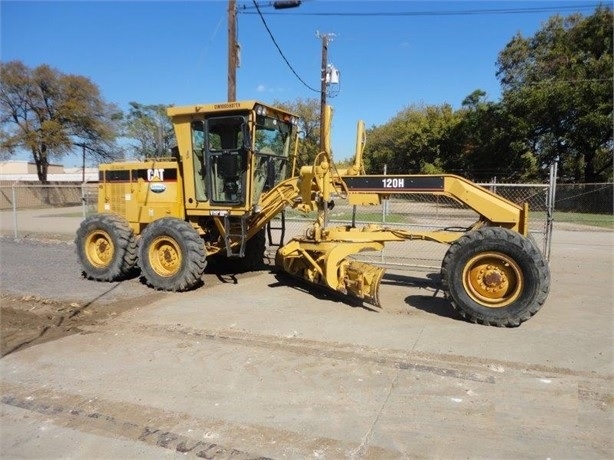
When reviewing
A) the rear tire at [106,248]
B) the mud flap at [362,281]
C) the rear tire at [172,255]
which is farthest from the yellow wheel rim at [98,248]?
the mud flap at [362,281]

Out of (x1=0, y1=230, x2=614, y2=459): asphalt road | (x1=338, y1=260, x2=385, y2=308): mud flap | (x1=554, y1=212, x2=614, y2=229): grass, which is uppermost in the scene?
(x1=554, y1=212, x2=614, y2=229): grass

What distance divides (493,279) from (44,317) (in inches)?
231

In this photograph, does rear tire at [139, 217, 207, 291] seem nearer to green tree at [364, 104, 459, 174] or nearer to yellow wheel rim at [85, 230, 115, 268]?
yellow wheel rim at [85, 230, 115, 268]

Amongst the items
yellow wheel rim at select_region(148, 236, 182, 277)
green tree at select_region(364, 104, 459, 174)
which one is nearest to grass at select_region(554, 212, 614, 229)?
green tree at select_region(364, 104, 459, 174)

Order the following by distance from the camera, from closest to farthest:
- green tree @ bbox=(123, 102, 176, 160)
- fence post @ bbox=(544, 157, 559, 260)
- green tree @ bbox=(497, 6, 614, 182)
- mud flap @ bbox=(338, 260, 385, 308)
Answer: mud flap @ bbox=(338, 260, 385, 308), fence post @ bbox=(544, 157, 559, 260), green tree @ bbox=(497, 6, 614, 182), green tree @ bbox=(123, 102, 176, 160)

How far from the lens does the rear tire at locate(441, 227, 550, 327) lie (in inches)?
223

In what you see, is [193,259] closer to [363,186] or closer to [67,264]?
[363,186]

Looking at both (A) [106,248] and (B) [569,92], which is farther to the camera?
(B) [569,92]

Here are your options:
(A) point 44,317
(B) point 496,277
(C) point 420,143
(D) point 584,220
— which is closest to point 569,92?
(D) point 584,220

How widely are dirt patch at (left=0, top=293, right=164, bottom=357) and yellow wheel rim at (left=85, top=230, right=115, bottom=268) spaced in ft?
5.01

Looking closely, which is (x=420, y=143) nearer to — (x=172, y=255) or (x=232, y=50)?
(x=232, y=50)

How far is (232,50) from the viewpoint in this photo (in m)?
15.1

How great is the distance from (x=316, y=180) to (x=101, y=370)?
12.6 feet

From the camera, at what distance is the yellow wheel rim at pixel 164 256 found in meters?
7.88
